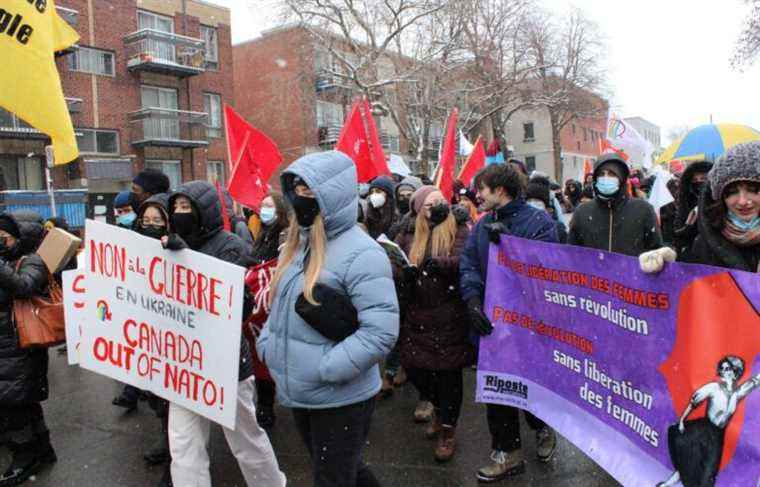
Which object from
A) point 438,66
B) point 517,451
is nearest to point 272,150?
point 517,451

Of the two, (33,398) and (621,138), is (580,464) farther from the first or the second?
(621,138)

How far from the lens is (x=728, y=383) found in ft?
7.36

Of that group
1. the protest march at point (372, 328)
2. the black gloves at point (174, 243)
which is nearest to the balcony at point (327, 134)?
the protest march at point (372, 328)

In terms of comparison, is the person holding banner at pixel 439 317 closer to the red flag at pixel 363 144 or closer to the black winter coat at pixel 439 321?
the black winter coat at pixel 439 321

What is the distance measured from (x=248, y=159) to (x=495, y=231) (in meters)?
4.01

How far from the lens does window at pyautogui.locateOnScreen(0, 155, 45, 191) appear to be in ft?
72.1

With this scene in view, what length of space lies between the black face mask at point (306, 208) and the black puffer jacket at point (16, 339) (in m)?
2.19

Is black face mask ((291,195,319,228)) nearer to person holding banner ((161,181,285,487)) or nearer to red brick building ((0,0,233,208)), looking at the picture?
person holding banner ((161,181,285,487))

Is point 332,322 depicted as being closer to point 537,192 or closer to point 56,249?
point 56,249

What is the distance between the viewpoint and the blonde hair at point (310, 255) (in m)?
2.47

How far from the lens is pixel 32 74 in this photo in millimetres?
3629

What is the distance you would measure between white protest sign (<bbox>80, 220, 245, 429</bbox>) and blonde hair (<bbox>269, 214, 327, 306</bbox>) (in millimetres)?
291

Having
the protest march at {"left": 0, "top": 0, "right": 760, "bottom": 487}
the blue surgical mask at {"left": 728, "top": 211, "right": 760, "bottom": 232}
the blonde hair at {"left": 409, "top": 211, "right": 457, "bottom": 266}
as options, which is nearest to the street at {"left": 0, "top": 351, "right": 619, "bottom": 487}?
the protest march at {"left": 0, "top": 0, "right": 760, "bottom": 487}

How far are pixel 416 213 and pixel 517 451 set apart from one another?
1.71 meters
